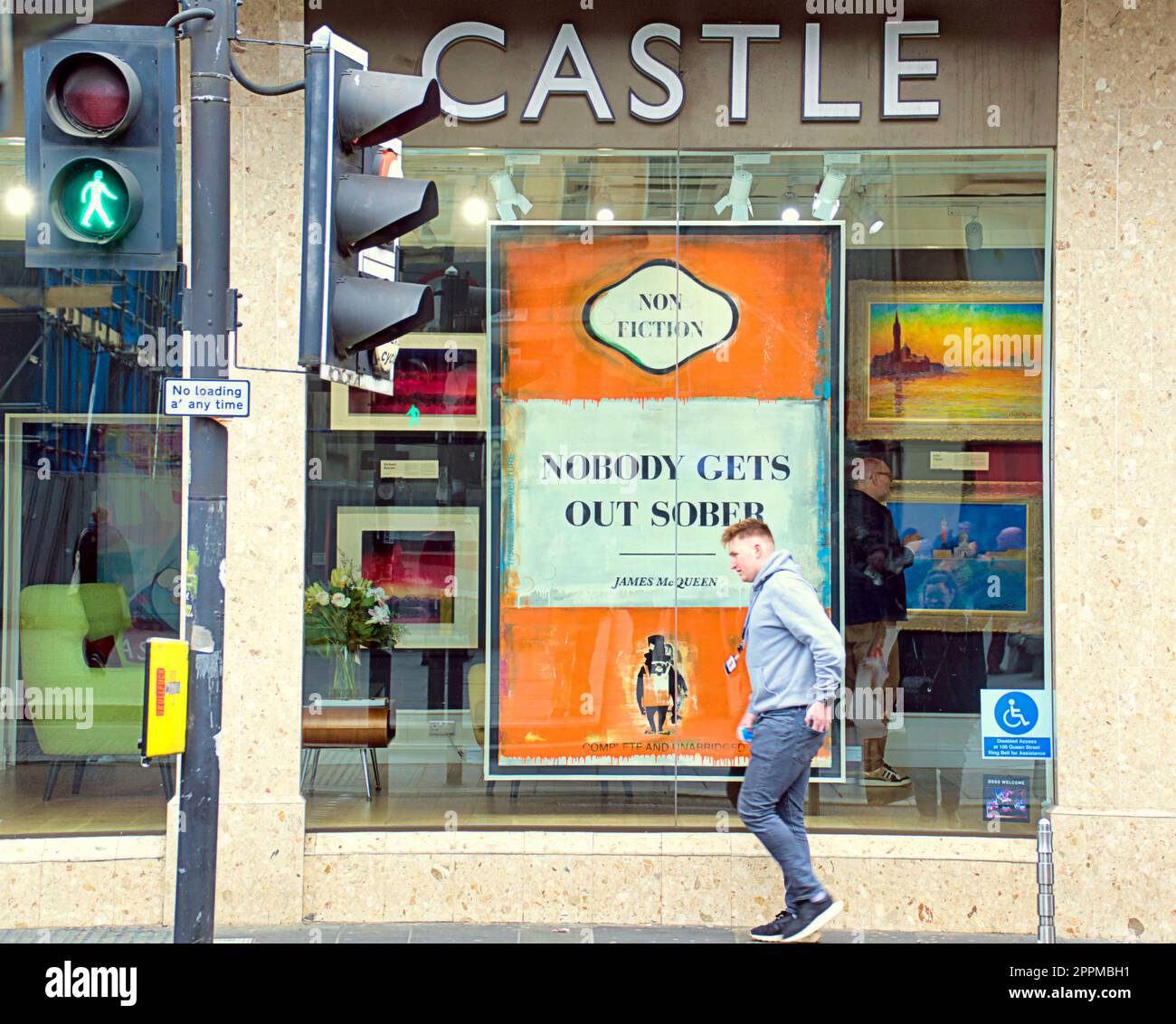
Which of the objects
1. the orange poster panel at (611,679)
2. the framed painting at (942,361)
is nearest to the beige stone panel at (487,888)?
the orange poster panel at (611,679)

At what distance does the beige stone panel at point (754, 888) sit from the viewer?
679 centimetres

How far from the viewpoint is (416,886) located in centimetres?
679

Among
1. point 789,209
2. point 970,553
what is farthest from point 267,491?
point 970,553

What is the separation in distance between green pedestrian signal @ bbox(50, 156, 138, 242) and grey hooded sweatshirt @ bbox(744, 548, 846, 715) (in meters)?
3.45

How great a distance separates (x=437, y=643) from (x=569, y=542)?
1.00 metres

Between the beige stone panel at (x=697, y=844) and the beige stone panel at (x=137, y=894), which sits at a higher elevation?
the beige stone panel at (x=697, y=844)

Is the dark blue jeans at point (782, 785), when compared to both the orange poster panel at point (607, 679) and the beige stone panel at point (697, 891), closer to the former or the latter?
the beige stone panel at point (697, 891)

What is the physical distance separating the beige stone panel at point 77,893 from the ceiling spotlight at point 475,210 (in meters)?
4.18

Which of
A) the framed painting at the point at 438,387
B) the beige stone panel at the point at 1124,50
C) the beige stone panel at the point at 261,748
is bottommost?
the beige stone panel at the point at 261,748

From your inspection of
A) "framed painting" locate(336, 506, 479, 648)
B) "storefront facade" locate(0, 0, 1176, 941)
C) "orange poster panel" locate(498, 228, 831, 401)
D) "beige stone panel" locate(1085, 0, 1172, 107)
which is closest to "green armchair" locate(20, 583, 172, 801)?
"storefront facade" locate(0, 0, 1176, 941)

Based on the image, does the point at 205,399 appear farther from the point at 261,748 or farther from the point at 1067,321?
the point at 1067,321

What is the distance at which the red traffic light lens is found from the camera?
4242mm

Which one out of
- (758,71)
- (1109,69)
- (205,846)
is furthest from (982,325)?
(205,846)

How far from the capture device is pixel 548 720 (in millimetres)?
7305
